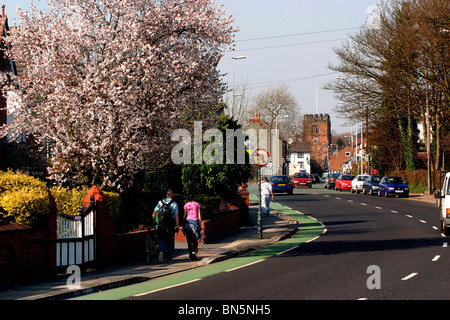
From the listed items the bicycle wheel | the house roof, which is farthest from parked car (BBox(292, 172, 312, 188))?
the house roof

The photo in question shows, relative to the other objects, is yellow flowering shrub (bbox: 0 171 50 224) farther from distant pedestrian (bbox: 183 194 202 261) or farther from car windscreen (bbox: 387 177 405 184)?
car windscreen (bbox: 387 177 405 184)

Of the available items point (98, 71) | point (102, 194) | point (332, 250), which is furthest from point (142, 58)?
point (332, 250)

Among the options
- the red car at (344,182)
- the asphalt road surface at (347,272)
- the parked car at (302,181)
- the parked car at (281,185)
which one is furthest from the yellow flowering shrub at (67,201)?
the parked car at (302,181)

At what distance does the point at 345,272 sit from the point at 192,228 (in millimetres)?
4427

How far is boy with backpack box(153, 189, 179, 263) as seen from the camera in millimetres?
15531

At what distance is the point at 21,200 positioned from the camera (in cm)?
1249

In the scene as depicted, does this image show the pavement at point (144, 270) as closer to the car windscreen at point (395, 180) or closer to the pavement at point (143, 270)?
the pavement at point (143, 270)

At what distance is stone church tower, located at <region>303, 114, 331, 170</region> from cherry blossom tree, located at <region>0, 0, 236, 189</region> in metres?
148

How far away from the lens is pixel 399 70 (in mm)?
45344

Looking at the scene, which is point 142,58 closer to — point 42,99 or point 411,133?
point 42,99

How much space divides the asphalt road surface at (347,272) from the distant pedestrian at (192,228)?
172 cm

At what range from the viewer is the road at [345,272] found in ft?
35.3

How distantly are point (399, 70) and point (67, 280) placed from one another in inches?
1463

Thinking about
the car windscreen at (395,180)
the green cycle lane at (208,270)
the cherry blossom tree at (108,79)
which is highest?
the cherry blossom tree at (108,79)
